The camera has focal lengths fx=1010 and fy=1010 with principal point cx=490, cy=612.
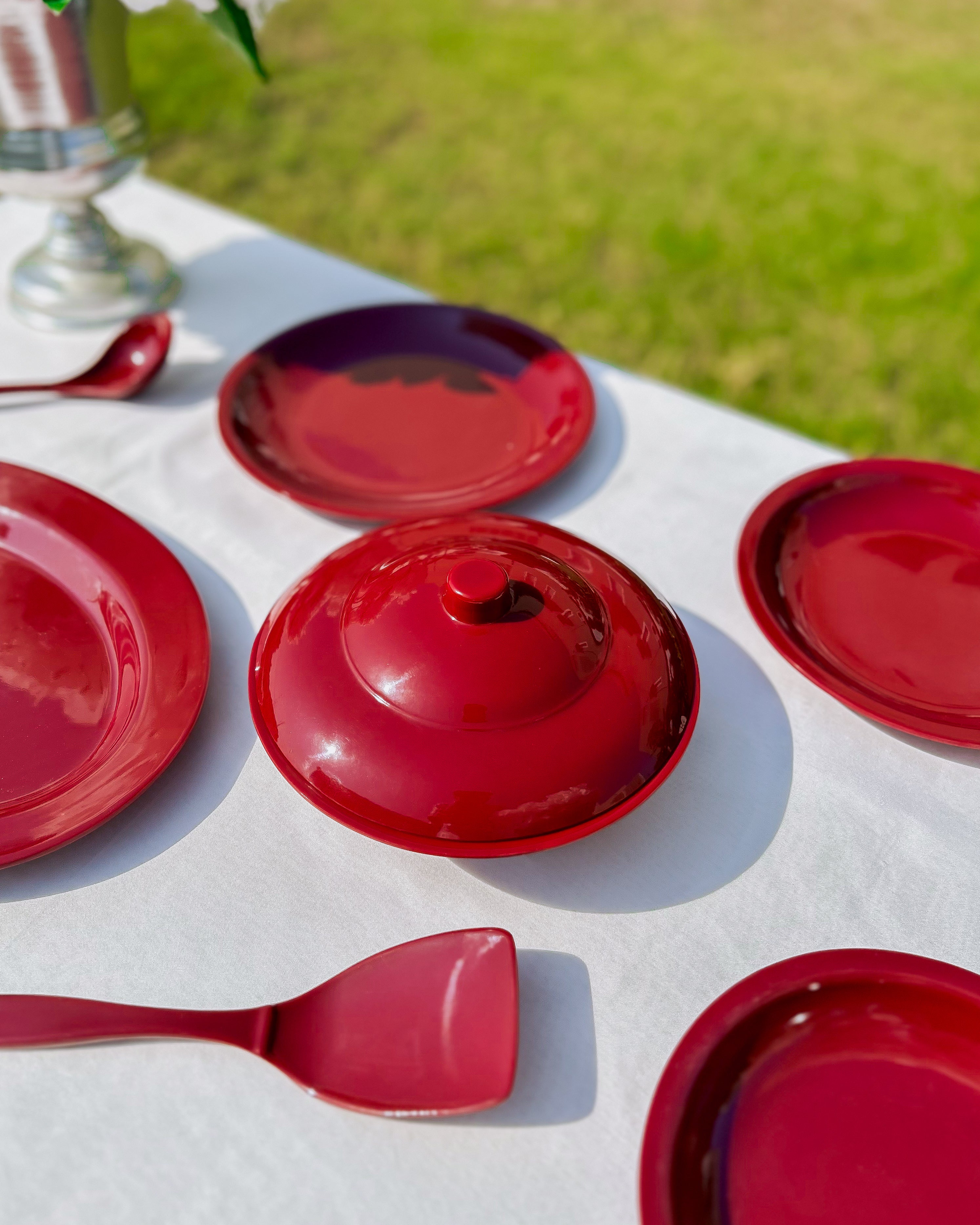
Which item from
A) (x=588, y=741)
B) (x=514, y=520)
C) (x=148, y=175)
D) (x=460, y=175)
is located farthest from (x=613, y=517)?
(x=148, y=175)

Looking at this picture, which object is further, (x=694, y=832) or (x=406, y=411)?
(x=406, y=411)

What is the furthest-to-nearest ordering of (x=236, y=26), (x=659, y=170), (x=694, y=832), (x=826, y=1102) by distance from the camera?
(x=659, y=170), (x=236, y=26), (x=694, y=832), (x=826, y=1102)

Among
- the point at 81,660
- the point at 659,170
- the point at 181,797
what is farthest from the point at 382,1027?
the point at 659,170

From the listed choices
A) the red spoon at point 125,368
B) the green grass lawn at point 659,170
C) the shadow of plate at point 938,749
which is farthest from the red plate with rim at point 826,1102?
the green grass lawn at point 659,170

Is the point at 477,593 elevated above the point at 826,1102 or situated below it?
above

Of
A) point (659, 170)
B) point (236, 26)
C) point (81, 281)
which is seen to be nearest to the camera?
point (236, 26)

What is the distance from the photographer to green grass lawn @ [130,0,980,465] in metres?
1.93

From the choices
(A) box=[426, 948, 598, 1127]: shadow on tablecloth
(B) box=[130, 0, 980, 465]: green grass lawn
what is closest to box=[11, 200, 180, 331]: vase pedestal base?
(A) box=[426, 948, 598, 1127]: shadow on tablecloth

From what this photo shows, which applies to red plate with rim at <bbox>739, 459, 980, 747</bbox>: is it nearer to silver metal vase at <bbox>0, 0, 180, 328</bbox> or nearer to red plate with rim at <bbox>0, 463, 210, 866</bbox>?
red plate with rim at <bbox>0, 463, 210, 866</bbox>

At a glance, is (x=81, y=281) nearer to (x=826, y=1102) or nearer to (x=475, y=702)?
(x=475, y=702)

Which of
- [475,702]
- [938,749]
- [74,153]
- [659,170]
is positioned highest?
[74,153]

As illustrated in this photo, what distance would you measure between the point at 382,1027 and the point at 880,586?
406 millimetres

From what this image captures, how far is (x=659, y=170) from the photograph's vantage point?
2.37m

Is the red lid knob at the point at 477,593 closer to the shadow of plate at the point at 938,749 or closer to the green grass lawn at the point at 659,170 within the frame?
the shadow of plate at the point at 938,749
